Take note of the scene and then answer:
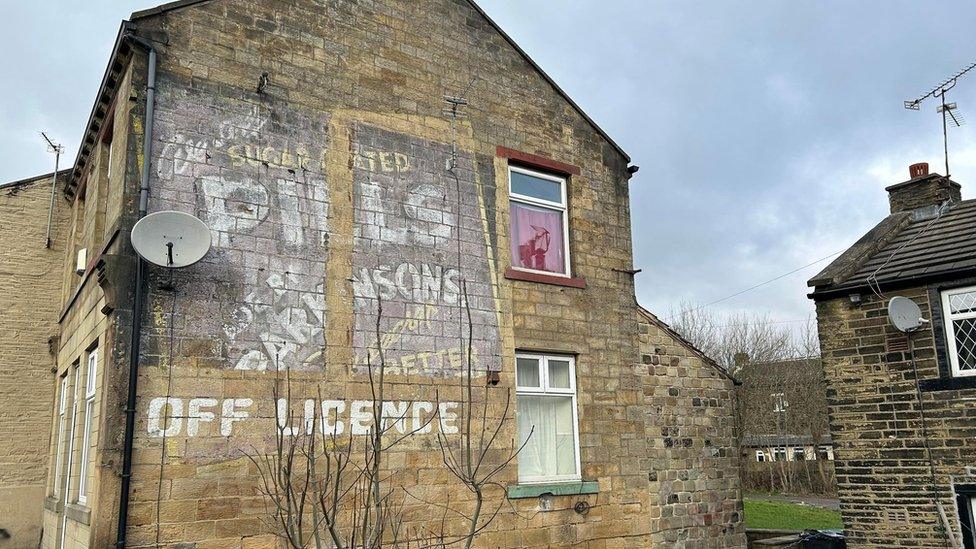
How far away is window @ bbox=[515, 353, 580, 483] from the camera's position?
1038 cm

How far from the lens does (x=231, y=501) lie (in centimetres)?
799

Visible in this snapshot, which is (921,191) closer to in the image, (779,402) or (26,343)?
(26,343)

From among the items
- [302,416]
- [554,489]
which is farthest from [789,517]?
[302,416]

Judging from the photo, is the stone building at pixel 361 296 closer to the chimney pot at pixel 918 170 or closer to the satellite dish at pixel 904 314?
the satellite dish at pixel 904 314

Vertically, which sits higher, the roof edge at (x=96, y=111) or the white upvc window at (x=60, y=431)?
the roof edge at (x=96, y=111)

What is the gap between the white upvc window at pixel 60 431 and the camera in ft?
36.1

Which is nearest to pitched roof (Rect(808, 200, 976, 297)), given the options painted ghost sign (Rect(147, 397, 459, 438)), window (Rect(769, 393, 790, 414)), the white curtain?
the white curtain

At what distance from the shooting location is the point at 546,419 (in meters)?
10.6

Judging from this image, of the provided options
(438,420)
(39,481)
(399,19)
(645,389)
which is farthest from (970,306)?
(39,481)

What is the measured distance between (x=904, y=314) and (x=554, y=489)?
6073 mm

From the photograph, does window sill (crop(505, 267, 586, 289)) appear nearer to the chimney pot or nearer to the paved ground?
the chimney pot

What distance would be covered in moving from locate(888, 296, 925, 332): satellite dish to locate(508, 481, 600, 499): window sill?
205 inches

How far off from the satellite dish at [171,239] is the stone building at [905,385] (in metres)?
9.85

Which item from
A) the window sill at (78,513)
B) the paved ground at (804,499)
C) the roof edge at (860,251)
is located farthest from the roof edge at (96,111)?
the paved ground at (804,499)
